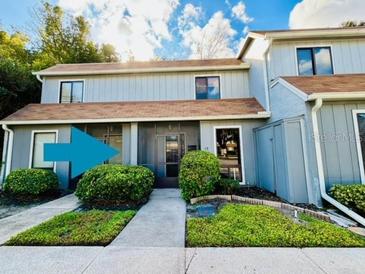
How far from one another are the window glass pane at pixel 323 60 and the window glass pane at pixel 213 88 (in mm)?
4202

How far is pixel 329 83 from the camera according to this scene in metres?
6.26

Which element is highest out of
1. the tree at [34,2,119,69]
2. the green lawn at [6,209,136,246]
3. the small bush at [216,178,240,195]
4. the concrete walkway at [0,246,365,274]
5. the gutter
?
the tree at [34,2,119,69]

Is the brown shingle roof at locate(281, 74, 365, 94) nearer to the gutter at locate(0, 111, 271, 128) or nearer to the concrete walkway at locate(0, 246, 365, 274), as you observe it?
the gutter at locate(0, 111, 271, 128)

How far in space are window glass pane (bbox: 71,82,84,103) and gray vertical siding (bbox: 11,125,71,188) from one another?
2299mm

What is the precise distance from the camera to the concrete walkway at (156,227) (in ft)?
10.9


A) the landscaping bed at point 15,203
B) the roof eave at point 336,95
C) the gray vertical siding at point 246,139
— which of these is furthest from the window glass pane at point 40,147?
the roof eave at point 336,95

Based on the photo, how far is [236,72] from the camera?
9711mm

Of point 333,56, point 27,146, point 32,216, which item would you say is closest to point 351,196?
point 333,56

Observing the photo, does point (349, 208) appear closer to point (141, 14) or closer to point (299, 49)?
point (299, 49)

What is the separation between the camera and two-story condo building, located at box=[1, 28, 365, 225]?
17.4 feet

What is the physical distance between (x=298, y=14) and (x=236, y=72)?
5.84 meters

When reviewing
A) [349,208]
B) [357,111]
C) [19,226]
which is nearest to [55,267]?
[19,226]

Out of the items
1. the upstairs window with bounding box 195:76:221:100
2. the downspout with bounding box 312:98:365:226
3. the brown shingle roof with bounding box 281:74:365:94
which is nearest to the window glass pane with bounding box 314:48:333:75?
the brown shingle roof with bounding box 281:74:365:94

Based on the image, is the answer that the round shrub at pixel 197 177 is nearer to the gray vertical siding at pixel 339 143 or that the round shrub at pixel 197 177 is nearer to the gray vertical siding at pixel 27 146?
the gray vertical siding at pixel 339 143
